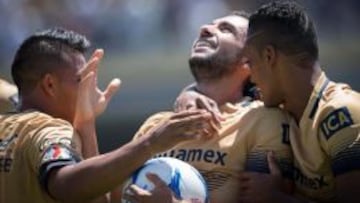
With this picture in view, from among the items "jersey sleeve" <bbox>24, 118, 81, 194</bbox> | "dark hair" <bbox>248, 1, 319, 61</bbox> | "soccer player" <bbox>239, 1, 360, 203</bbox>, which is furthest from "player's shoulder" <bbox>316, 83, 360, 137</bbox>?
"jersey sleeve" <bbox>24, 118, 81, 194</bbox>

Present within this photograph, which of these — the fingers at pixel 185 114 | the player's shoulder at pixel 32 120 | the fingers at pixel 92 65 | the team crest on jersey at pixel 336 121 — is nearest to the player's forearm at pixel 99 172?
the fingers at pixel 185 114

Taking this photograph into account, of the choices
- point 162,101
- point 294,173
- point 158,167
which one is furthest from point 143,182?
point 162,101

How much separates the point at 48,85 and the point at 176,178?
671 millimetres

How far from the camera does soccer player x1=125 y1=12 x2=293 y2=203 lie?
3381mm

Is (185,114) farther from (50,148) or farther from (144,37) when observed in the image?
(144,37)

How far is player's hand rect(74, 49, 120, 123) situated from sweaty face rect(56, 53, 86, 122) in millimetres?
19

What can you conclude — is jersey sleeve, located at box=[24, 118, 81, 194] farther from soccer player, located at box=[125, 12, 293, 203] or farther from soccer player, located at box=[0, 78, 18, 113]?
soccer player, located at box=[0, 78, 18, 113]

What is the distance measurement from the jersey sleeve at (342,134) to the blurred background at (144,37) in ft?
6.45

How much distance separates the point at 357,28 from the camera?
5.33 meters

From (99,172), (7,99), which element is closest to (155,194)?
(99,172)

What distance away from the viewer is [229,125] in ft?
11.6

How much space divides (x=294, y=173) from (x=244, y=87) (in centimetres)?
65

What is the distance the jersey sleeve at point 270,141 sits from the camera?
3.35 m

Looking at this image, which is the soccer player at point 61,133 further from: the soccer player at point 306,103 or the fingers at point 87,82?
the soccer player at point 306,103
